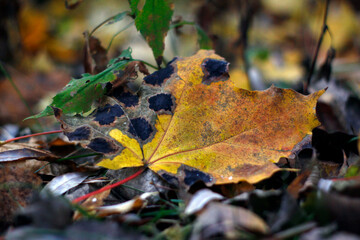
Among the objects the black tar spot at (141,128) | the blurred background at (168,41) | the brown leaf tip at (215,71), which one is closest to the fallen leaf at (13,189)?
the black tar spot at (141,128)

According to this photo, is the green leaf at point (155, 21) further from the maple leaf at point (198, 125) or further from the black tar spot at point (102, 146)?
the black tar spot at point (102, 146)

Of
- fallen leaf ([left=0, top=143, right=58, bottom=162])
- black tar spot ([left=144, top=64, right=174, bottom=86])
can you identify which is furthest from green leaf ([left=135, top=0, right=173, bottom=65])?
fallen leaf ([left=0, top=143, right=58, bottom=162])

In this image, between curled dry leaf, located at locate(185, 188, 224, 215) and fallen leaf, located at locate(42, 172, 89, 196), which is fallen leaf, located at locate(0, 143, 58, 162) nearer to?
fallen leaf, located at locate(42, 172, 89, 196)

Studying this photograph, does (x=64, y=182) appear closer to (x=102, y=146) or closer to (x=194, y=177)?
(x=102, y=146)

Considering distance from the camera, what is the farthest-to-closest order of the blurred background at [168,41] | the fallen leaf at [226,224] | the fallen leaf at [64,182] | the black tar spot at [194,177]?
1. the blurred background at [168,41]
2. the fallen leaf at [64,182]
3. the black tar spot at [194,177]
4. the fallen leaf at [226,224]

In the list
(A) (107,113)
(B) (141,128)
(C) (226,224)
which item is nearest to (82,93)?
(A) (107,113)

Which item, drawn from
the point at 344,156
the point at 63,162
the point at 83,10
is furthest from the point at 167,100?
the point at 83,10

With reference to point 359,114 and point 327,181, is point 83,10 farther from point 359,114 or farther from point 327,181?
point 327,181
